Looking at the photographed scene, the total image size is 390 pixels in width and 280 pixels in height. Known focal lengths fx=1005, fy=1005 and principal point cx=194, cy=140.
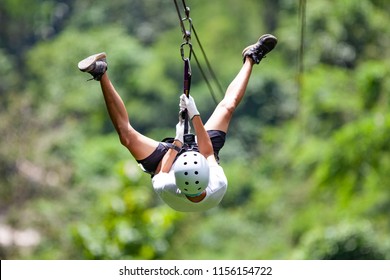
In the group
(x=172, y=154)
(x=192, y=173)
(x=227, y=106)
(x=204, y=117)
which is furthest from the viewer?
(x=204, y=117)

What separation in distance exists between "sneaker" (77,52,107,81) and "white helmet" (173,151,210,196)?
1.87ft

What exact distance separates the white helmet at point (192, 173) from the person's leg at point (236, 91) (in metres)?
0.53

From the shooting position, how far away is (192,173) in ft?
14.9

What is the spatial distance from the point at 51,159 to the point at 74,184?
4.43 ft

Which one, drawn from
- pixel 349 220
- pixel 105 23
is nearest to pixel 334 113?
pixel 349 220

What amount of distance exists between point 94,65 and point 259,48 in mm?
976

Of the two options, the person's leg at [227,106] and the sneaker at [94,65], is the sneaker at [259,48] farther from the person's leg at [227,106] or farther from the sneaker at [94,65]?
the sneaker at [94,65]

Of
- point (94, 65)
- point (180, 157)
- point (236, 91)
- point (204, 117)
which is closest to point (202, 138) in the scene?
point (180, 157)

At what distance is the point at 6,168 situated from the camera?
1471 centimetres

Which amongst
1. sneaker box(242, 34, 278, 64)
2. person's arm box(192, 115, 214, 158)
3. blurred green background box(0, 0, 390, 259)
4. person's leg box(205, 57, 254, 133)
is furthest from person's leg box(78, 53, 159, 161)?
blurred green background box(0, 0, 390, 259)

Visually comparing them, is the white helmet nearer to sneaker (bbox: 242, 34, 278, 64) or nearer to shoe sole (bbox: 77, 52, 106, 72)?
shoe sole (bbox: 77, 52, 106, 72)

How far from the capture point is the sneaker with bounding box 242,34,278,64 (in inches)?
207

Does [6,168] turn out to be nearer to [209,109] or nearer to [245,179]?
[245,179]

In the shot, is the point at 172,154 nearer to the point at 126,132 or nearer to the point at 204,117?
the point at 126,132
